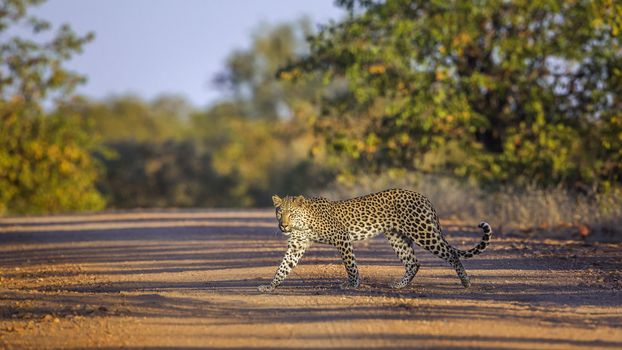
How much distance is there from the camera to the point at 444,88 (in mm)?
23797

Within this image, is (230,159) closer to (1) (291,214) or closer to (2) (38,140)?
(2) (38,140)

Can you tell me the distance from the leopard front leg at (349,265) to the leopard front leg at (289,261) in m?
0.41

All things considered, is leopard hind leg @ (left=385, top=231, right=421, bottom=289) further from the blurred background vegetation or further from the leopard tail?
the blurred background vegetation

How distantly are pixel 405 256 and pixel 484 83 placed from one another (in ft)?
42.1

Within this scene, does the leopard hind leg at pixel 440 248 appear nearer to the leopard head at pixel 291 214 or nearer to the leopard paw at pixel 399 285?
the leopard paw at pixel 399 285

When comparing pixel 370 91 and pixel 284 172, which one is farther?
pixel 284 172

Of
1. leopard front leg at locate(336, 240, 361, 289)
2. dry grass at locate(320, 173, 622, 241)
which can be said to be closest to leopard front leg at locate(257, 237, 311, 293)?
leopard front leg at locate(336, 240, 361, 289)

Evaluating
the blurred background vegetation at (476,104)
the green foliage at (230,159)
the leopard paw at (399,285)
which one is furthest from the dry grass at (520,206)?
the green foliage at (230,159)

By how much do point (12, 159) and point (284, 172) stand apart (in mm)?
21973

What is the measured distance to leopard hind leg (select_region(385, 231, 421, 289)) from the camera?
1132 centimetres

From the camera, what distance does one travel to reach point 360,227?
11.4m

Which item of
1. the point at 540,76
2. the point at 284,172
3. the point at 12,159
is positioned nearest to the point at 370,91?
the point at 540,76

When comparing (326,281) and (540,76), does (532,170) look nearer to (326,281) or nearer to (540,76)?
(540,76)

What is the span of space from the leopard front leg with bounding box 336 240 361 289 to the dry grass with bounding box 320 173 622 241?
6.81 m
